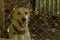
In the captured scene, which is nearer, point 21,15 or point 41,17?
point 21,15

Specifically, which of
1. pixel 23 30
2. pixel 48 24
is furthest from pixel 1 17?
pixel 48 24

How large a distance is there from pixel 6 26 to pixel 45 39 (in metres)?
0.95

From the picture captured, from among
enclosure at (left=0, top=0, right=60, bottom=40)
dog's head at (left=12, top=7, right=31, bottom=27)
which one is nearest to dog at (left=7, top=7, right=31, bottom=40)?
dog's head at (left=12, top=7, right=31, bottom=27)

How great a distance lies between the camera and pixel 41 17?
6.79m

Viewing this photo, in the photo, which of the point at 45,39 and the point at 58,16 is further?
the point at 58,16

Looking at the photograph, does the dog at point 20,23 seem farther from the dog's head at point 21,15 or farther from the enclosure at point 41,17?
the enclosure at point 41,17

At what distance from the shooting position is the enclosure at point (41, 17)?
210 inches

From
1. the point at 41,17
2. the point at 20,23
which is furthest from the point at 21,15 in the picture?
the point at 41,17

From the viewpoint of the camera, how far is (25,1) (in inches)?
232

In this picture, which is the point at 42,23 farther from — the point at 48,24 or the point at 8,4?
the point at 8,4

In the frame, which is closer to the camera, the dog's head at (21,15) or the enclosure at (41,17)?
the dog's head at (21,15)

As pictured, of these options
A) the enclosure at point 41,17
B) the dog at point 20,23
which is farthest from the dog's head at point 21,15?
the enclosure at point 41,17

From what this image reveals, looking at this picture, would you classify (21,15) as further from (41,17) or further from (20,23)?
(41,17)

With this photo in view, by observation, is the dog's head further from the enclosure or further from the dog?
the enclosure
